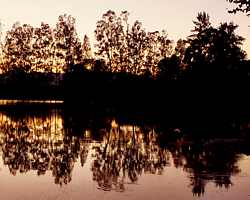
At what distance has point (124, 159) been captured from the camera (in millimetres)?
20578

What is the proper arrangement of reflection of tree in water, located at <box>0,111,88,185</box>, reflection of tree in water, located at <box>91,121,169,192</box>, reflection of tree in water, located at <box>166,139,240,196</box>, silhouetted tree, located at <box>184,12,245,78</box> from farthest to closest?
silhouetted tree, located at <box>184,12,245,78</box> → reflection of tree in water, located at <box>0,111,88,185</box> → reflection of tree in water, located at <box>91,121,169,192</box> → reflection of tree in water, located at <box>166,139,240,196</box>

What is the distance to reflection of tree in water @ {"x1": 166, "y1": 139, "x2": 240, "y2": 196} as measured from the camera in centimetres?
1630

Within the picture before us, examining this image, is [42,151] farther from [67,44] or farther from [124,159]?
[67,44]

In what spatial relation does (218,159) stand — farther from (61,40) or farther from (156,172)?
(61,40)

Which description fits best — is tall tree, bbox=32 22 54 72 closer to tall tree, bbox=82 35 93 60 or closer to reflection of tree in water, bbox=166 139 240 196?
tall tree, bbox=82 35 93 60

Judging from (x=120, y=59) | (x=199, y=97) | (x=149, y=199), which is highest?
(x=120, y=59)

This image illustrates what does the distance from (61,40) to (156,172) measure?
257 ft

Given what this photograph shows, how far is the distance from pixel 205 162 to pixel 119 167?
3.61 m

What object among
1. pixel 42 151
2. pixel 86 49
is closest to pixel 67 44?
pixel 86 49

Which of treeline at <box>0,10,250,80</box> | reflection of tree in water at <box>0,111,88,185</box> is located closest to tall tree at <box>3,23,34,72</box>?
treeline at <box>0,10,250,80</box>

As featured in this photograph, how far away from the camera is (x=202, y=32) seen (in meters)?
80.9

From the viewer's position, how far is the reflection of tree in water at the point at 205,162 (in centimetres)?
1630

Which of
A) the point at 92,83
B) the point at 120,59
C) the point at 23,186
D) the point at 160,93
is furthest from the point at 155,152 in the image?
the point at 120,59

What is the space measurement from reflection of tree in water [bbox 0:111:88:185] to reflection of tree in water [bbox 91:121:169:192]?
916mm
